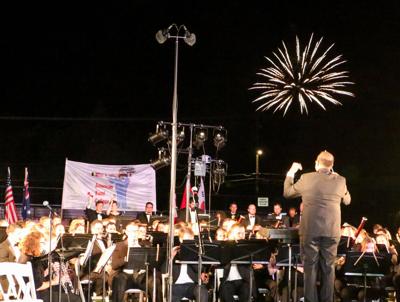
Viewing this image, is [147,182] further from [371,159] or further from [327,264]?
[371,159]

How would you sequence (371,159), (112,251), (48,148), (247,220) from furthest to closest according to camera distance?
(48,148) → (371,159) → (247,220) → (112,251)

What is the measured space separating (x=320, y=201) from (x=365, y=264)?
3204 mm

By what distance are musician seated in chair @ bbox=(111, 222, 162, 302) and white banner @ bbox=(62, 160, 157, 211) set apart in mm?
8273

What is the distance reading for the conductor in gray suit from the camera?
32.4ft

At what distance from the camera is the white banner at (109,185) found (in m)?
22.0

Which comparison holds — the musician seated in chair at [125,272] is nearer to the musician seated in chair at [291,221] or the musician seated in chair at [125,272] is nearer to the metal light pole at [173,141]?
the metal light pole at [173,141]

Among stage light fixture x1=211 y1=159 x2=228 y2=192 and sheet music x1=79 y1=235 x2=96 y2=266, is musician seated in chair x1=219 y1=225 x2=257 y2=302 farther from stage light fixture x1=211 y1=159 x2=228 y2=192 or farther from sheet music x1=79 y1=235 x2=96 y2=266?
stage light fixture x1=211 y1=159 x2=228 y2=192

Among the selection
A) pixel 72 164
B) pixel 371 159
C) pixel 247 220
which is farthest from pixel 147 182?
pixel 371 159

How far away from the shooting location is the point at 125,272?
1382cm

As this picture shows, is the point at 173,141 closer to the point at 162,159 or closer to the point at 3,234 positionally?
the point at 3,234

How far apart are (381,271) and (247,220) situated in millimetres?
7293

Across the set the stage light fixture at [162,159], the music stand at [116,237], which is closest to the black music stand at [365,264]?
the music stand at [116,237]

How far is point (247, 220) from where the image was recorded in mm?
19812

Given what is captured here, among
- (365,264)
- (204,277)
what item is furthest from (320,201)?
(204,277)
